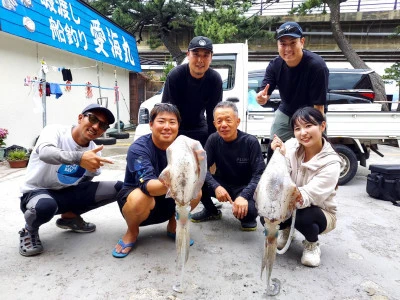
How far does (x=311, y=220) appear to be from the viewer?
222cm

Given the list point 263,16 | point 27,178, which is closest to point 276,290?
point 27,178

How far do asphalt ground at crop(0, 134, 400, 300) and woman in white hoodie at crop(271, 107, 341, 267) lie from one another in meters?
0.28

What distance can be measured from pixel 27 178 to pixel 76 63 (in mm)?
7728

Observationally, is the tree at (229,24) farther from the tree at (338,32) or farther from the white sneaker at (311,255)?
the white sneaker at (311,255)

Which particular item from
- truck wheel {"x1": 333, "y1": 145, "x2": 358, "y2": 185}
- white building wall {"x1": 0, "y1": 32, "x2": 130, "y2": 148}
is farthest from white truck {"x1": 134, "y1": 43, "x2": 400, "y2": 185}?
white building wall {"x1": 0, "y1": 32, "x2": 130, "y2": 148}

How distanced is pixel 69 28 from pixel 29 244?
7355mm

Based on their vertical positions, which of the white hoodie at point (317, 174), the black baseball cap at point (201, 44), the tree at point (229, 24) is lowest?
the white hoodie at point (317, 174)

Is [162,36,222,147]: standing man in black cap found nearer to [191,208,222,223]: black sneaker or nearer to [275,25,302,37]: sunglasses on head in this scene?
[275,25,302,37]: sunglasses on head

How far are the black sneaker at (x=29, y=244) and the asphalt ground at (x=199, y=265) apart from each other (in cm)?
5

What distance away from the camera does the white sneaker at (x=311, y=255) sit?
2287 mm

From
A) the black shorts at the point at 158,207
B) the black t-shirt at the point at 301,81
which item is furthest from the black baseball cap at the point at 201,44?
the black shorts at the point at 158,207

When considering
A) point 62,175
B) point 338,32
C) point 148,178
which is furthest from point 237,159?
point 338,32

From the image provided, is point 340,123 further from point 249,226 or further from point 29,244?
point 29,244

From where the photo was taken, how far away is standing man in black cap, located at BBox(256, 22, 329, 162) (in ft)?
8.42
